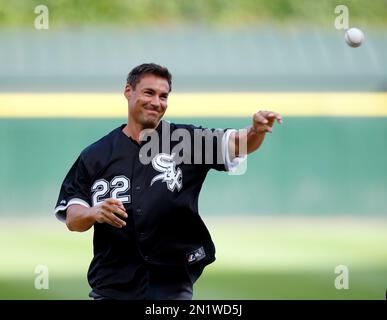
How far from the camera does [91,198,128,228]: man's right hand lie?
3.22m

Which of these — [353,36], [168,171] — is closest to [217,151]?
→ [168,171]

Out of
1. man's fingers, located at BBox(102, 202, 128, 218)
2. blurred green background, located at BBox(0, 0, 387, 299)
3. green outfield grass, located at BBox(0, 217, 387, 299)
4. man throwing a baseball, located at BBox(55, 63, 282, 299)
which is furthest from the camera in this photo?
A: blurred green background, located at BBox(0, 0, 387, 299)

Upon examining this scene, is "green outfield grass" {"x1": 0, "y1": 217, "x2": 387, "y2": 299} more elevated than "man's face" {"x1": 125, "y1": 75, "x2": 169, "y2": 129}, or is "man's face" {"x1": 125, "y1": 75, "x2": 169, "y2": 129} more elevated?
"green outfield grass" {"x1": 0, "y1": 217, "x2": 387, "y2": 299}

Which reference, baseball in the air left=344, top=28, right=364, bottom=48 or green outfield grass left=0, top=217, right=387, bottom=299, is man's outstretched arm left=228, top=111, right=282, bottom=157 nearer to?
baseball in the air left=344, top=28, right=364, bottom=48


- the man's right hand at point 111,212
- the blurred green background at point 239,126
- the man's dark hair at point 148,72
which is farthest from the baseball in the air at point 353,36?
the blurred green background at point 239,126

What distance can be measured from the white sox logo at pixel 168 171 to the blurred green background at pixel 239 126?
14.3 feet

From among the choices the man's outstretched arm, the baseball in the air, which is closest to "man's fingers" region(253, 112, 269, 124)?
the man's outstretched arm

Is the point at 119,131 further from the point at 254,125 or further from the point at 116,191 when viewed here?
the point at 254,125

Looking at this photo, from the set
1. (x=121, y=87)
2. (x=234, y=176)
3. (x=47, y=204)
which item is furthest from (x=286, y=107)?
(x=47, y=204)

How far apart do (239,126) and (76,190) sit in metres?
4.83

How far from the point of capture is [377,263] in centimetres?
827

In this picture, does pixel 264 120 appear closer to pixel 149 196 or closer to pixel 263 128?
pixel 263 128

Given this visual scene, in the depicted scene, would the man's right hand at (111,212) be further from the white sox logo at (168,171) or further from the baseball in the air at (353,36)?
the baseball in the air at (353,36)

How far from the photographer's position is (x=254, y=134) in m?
3.32
